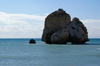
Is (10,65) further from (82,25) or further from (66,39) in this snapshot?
(82,25)

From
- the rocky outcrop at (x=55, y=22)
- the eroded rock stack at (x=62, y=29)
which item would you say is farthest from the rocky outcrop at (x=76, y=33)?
the rocky outcrop at (x=55, y=22)

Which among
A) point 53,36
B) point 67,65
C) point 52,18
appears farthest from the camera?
point 52,18

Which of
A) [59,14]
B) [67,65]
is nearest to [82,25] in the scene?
[59,14]

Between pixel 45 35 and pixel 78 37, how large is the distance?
31.1ft

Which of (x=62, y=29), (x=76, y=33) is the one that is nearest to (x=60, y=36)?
(x=62, y=29)

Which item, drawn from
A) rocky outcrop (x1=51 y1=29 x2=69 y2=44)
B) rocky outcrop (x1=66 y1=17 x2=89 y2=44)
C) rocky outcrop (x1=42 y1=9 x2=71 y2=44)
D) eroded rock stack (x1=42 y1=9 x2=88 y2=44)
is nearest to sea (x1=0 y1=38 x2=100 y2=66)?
rocky outcrop (x1=51 y1=29 x2=69 y2=44)

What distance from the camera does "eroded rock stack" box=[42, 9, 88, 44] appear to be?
5400 centimetres

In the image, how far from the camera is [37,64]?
2208 cm

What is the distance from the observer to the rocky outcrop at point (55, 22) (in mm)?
58172

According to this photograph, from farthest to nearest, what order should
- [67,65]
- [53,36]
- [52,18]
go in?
1. [52,18]
2. [53,36]
3. [67,65]

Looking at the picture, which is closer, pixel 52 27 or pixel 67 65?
pixel 67 65

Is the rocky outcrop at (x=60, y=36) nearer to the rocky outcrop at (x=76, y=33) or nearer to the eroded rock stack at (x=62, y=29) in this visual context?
the eroded rock stack at (x=62, y=29)

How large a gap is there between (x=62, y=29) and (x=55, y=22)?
392 cm

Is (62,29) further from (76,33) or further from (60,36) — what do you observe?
(76,33)
